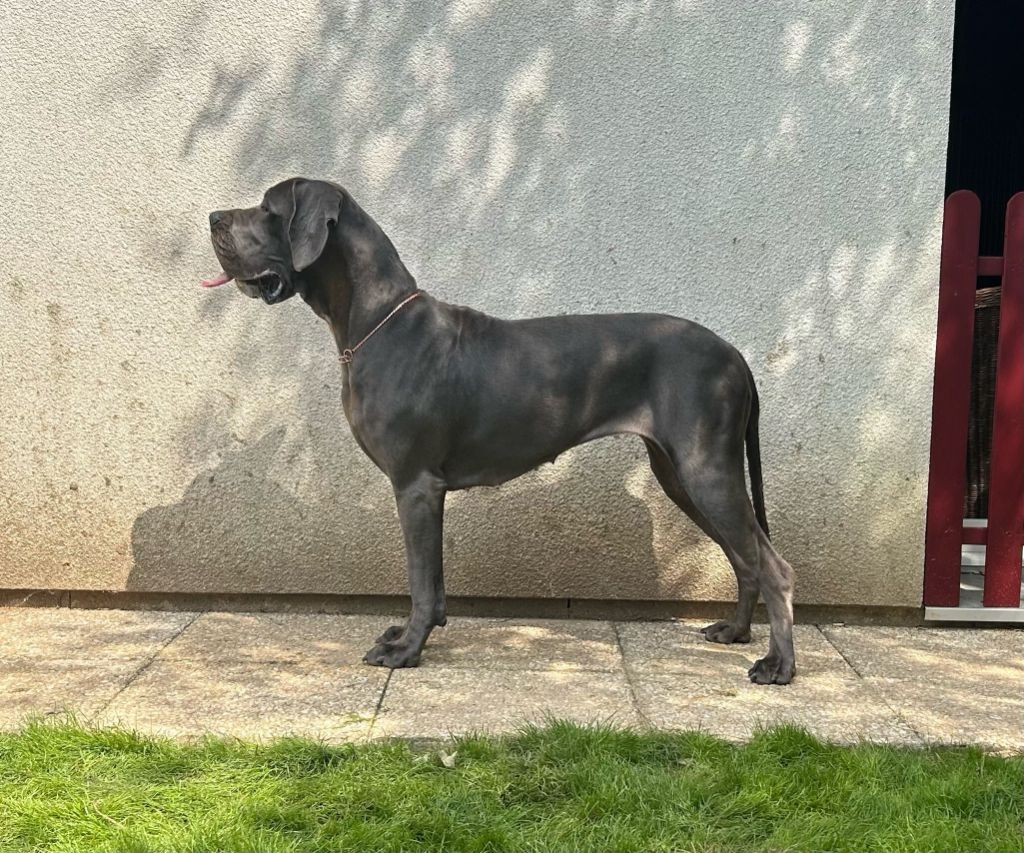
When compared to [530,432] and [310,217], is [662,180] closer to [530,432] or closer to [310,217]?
[530,432]

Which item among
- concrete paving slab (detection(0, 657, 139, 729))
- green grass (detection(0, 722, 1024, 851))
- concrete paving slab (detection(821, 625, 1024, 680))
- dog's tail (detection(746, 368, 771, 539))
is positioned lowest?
concrete paving slab (detection(821, 625, 1024, 680))

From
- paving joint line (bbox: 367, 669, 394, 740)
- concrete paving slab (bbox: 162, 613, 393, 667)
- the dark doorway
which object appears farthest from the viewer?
the dark doorway

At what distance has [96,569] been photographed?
5148 millimetres

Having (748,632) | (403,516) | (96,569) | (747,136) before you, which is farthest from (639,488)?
(96,569)

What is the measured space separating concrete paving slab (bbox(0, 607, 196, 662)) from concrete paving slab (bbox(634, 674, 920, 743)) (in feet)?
7.02

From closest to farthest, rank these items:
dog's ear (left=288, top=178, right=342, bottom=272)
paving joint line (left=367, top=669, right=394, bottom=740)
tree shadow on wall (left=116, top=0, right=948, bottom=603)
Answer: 1. paving joint line (left=367, top=669, right=394, bottom=740)
2. dog's ear (left=288, top=178, right=342, bottom=272)
3. tree shadow on wall (left=116, top=0, right=948, bottom=603)

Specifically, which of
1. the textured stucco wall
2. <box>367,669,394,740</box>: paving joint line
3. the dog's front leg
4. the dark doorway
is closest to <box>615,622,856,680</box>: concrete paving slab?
the textured stucco wall

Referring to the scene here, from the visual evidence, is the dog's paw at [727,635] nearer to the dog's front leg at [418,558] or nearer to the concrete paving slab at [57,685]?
the dog's front leg at [418,558]

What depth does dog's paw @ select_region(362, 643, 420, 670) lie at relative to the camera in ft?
13.9

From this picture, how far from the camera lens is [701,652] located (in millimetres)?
4574

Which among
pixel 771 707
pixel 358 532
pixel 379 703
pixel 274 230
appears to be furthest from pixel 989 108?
pixel 379 703

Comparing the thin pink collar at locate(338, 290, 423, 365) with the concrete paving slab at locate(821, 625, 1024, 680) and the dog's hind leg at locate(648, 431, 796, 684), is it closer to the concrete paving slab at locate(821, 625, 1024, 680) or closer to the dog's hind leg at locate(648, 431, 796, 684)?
the dog's hind leg at locate(648, 431, 796, 684)

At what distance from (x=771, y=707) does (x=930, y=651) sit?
1.24m

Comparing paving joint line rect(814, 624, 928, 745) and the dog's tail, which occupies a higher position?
the dog's tail
